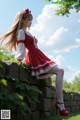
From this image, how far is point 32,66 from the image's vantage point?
6016mm

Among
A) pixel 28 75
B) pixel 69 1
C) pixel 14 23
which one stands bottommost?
pixel 28 75

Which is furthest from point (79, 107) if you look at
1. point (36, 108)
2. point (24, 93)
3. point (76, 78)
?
point (76, 78)

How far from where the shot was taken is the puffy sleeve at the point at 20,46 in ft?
19.3

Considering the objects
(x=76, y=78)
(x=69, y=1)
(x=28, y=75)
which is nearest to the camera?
(x=28, y=75)

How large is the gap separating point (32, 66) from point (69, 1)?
42.3 feet

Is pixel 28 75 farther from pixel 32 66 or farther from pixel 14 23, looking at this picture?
pixel 14 23

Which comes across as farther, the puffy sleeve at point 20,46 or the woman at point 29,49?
the woman at point 29,49

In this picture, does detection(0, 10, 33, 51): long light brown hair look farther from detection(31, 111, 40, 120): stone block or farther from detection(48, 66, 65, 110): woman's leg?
detection(31, 111, 40, 120): stone block

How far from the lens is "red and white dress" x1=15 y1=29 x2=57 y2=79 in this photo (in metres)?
5.97

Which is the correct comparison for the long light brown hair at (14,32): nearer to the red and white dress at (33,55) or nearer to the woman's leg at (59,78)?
the red and white dress at (33,55)

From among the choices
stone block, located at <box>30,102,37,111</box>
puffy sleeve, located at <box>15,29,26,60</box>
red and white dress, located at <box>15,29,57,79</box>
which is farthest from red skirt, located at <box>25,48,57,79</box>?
stone block, located at <box>30,102,37,111</box>

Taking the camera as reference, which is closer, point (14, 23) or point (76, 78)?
point (14, 23)

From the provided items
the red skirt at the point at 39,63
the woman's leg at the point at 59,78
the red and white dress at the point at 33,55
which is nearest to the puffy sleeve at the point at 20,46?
the red and white dress at the point at 33,55

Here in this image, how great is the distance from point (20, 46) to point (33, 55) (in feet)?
1.03
